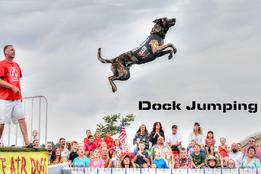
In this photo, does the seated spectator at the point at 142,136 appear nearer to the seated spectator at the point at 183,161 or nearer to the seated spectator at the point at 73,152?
the seated spectator at the point at 183,161

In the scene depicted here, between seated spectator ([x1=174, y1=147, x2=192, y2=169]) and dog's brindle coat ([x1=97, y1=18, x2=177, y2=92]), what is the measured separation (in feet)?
37.7

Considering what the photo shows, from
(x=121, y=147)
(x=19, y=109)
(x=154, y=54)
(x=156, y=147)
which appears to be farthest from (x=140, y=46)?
(x=19, y=109)

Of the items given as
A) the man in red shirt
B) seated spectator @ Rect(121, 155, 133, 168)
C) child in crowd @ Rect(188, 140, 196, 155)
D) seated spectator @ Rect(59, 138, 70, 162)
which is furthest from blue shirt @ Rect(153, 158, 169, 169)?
the man in red shirt

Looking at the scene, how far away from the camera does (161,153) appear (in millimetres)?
13797

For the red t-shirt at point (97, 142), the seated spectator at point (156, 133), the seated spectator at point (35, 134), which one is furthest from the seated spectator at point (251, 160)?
the seated spectator at point (35, 134)

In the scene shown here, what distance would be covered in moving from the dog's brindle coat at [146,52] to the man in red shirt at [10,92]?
15264 millimetres

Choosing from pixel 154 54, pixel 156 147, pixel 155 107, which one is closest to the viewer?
pixel 156 147

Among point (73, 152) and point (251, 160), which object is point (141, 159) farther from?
point (251, 160)

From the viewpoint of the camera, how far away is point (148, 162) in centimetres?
1342

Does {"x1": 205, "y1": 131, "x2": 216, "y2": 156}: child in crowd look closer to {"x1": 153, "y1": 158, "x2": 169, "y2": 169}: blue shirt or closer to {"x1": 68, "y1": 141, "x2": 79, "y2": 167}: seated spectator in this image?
{"x1": 153, "y1": 158, "x2": 169, "y2": 169}: blue shirt

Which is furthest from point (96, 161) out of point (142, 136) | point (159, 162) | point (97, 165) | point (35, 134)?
point (142, 136)

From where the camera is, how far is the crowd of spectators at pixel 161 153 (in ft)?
44.0

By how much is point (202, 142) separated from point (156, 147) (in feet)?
5.05

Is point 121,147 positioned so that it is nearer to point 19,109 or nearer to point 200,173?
point 200,173
